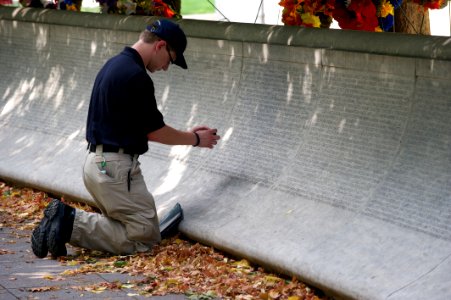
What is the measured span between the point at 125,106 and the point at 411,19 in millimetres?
3218

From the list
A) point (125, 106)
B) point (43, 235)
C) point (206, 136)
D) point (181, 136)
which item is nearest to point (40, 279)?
point (43, 235)

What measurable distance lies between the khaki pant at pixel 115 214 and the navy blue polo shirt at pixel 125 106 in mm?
130

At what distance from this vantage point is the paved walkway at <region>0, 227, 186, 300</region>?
6.24m

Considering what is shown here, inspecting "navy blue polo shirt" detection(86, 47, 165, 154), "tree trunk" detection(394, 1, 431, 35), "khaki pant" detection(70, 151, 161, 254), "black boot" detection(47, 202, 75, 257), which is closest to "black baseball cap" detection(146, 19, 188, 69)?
"navy blue polo shirt" detection(86, 47, 165, 154)

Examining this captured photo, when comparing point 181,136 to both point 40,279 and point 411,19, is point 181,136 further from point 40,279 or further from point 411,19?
point 411,19

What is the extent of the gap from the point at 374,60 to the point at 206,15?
25.9m

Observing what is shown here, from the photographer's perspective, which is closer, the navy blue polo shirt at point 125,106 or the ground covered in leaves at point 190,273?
the ground covered in leaves at point 190,273

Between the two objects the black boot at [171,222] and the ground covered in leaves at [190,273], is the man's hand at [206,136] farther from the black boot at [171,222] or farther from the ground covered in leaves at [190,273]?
the ground covered in leaves at [190,273]

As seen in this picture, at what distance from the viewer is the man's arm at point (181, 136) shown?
23.9 feet

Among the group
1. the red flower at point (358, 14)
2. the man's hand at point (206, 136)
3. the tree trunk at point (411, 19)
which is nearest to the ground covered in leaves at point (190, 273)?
the man's hand at point (206, 136)

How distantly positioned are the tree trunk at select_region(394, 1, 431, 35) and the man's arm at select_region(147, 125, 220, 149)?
2.55 meters

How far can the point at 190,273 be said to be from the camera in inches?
267

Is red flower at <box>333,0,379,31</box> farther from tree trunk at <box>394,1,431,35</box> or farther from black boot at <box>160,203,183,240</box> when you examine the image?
black boot at <box>160,203,183,240</box>

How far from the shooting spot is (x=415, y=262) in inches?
239
